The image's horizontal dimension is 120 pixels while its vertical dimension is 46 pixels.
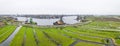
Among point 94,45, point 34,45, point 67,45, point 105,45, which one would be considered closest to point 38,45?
point 34,45

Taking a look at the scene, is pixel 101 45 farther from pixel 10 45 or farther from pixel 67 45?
pixel 10 45

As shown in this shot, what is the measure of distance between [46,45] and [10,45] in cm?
722

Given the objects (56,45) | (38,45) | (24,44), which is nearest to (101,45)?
(56,45)

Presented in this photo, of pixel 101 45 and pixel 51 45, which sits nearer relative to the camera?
pixel 51 45

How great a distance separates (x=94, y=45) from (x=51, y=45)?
8.85 metres

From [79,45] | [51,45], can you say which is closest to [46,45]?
[51,45]

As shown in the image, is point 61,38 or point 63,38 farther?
point 63,38

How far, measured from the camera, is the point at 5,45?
31344 millimetres

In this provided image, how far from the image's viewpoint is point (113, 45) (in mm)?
31375

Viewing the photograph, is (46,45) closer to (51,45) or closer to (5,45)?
(51,45)

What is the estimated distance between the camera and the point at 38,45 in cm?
3050

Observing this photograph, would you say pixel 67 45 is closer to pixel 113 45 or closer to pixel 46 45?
pixel 46 45

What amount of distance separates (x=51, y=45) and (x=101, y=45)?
10.2 meters

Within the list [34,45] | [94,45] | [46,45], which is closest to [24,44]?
[34,45]
